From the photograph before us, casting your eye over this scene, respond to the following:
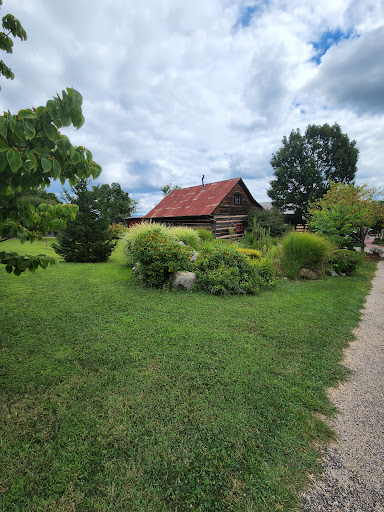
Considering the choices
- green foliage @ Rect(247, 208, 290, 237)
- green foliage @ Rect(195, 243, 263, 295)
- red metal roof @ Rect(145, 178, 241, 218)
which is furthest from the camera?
green foliage @ Rect(247, 208, 290, 237)

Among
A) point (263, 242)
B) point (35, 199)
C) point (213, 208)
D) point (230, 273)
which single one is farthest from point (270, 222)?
point (35, 199)

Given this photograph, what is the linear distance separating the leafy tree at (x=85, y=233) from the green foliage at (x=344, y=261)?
31.9ft

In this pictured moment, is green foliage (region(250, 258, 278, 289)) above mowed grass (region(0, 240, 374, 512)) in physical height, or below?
above

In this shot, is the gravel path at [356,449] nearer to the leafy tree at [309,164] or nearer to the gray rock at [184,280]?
the gray rock at [184,280]

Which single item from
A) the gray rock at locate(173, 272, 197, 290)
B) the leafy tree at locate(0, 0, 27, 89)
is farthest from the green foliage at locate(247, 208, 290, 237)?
the leafy tree at locate(0, 0, 27, 89)

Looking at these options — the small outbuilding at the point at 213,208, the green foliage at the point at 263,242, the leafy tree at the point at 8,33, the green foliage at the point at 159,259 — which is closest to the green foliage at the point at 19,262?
the leafy tree at the point at 8,33

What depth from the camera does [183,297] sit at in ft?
17.8

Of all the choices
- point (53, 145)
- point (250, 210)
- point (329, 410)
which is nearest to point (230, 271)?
point (329, 410)

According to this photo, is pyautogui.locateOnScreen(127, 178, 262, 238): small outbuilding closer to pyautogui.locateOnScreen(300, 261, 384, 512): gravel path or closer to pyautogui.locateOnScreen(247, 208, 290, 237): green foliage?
pyautogui.locateOnScreen(247, 208, 290, 237): green foliage

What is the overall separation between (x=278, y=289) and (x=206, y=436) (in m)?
5.12

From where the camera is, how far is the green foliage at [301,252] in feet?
24.6

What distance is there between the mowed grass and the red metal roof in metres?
12.5

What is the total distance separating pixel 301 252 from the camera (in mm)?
7594

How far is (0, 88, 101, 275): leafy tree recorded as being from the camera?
1.25 m
